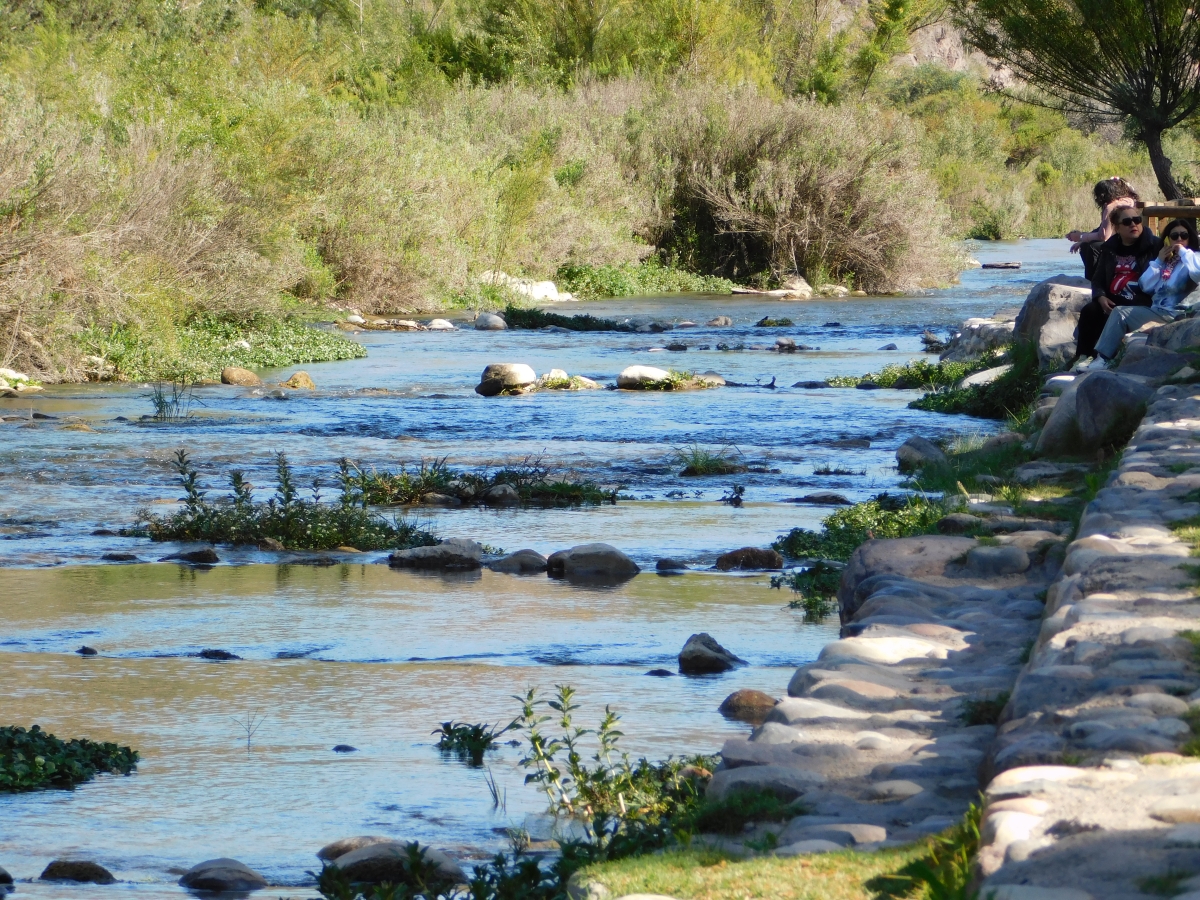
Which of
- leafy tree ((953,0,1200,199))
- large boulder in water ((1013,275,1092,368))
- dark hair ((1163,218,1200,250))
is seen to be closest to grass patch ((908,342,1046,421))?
large boulder in water ((1013,275,1092,368))

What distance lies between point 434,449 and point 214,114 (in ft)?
44.5

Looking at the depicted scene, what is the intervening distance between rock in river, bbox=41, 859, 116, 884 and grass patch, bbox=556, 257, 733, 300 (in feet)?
100

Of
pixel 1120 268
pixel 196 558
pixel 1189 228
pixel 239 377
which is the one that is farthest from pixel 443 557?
pixel 239 377

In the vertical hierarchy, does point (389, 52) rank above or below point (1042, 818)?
above

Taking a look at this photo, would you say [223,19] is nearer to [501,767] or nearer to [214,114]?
[214,114]

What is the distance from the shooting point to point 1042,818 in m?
2.74

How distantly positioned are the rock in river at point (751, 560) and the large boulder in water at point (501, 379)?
9363mm

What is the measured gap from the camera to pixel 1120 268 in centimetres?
1250

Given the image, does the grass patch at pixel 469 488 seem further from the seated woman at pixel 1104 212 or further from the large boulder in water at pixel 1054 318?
the large boulder in water at pixel 1054 318

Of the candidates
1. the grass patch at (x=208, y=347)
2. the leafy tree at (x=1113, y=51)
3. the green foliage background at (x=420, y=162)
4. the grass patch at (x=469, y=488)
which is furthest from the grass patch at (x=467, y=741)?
the leafy tree at (x=1113, y=51)

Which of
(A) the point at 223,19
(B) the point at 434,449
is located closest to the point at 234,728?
(B) the point at 434,449

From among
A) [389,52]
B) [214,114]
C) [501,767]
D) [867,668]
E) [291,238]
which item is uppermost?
[389,52]

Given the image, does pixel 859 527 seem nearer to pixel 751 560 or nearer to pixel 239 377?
pixel 751 560

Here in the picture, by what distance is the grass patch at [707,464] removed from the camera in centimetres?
1209
